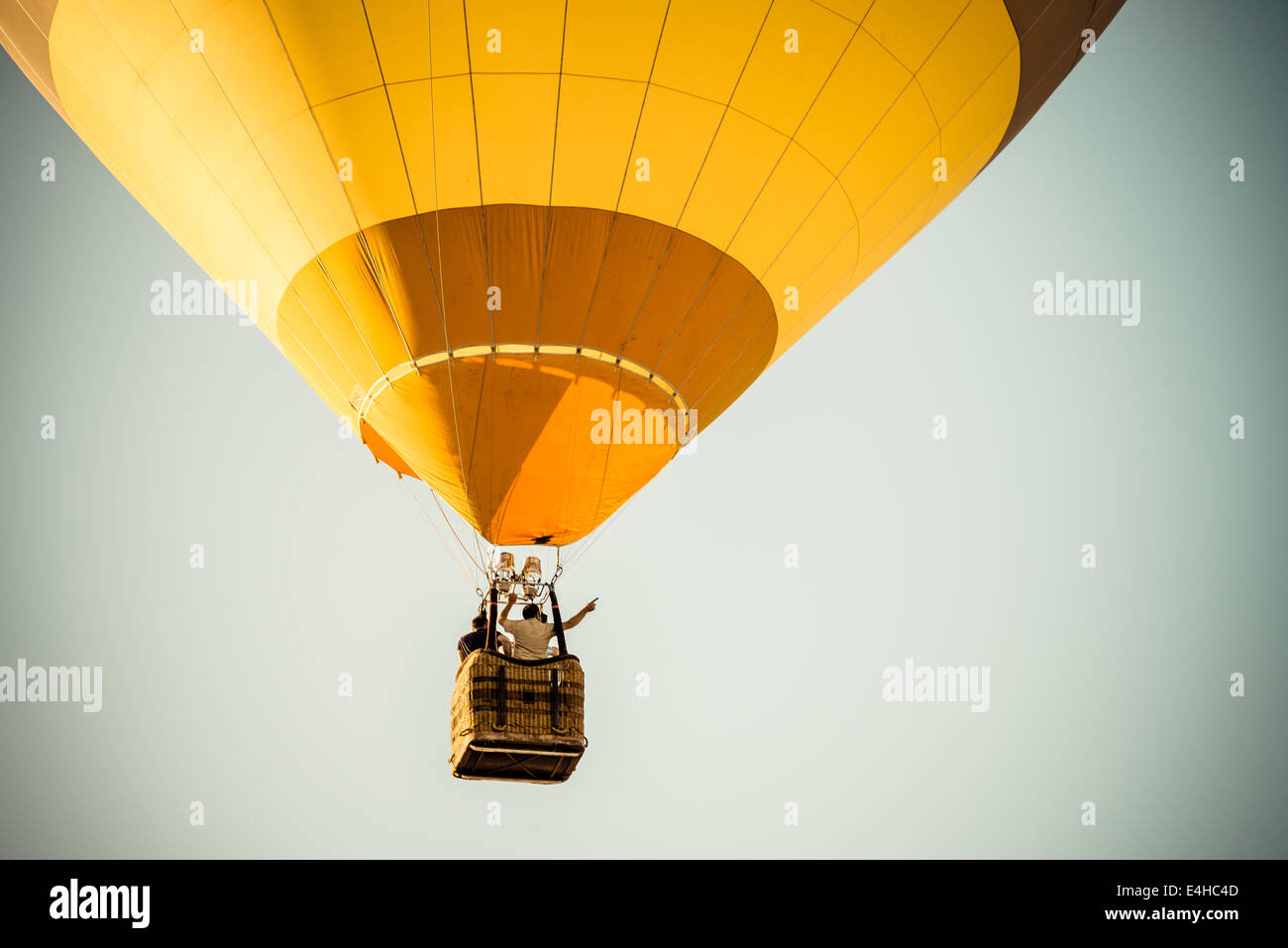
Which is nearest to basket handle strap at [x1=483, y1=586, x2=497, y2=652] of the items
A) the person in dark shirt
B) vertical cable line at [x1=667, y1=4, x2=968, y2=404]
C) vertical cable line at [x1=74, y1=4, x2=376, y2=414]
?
the person in dark shirt

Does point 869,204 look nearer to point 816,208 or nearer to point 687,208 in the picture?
point 816,208

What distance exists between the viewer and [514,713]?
4988 mm

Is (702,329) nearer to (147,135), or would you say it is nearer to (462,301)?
(462,301)

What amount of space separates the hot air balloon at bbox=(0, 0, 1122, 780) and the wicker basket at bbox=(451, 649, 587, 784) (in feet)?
0.12

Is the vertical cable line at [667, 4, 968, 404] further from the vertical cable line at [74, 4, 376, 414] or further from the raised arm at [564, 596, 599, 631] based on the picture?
the vertical cable line at [74, 4, 376, 414]

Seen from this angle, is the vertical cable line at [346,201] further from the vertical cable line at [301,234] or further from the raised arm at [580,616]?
the raised arm at [580,616]

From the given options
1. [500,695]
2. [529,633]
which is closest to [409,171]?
[529,633]

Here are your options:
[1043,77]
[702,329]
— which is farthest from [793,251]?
[1043,77]

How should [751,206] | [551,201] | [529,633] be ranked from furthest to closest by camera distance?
[529,633] → [751,206] → [551,201]

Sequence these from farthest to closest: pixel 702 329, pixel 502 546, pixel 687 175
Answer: pixel 502 546 → pixel 702 329 → pixel 687 175

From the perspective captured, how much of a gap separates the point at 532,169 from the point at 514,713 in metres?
2.27

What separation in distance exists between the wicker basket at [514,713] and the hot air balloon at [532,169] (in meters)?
0.04

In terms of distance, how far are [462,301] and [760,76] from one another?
1579 mm

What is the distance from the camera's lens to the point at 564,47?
475 cm
